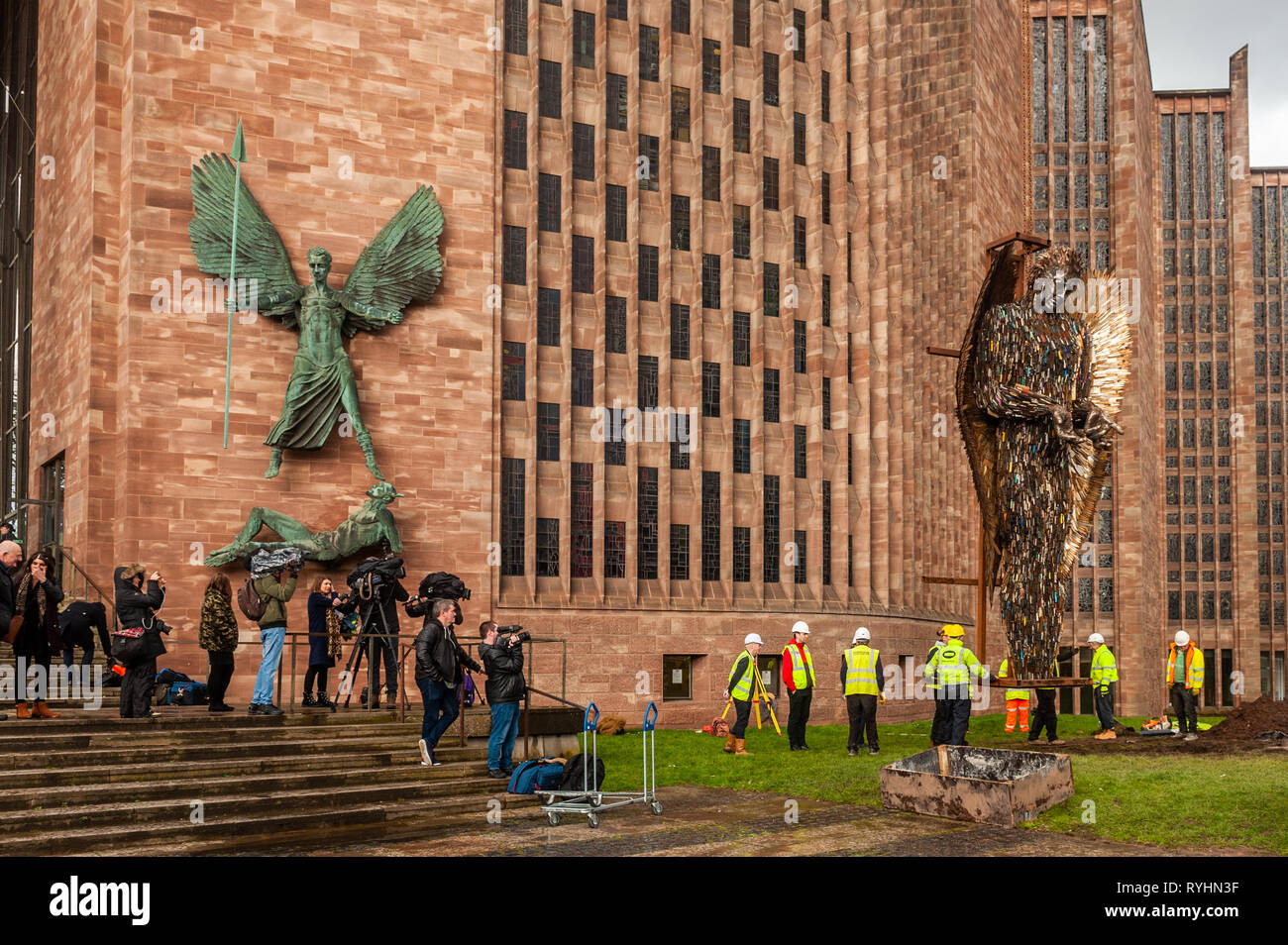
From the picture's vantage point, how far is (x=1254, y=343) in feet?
284

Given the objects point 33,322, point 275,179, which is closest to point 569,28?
point 275,179

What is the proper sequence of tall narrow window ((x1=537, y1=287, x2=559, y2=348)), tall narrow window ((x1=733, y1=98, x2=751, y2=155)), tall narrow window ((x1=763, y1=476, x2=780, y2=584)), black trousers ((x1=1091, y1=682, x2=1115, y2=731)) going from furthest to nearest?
1. tall narrow window ((x1=733, y1=98, x2=751, y2=155))
2. tall narrow window ((x1=763, y1=476, x2=780, y2=584))
3. tall narrow window ((x1=537, y1=287, x2=559, y2=348))
4. black trousers ((x1=1091, y1=682, x2=1115, y2=731))

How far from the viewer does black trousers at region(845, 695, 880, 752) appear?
17984mm

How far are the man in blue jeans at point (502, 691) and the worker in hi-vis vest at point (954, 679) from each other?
20.8 ft

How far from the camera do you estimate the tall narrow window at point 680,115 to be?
30188 mm

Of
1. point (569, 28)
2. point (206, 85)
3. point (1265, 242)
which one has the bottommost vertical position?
point (206, 85)

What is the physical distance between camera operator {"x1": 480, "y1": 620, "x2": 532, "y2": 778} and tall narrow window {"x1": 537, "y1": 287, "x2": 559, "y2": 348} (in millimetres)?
14421

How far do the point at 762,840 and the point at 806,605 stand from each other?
19.7 meters

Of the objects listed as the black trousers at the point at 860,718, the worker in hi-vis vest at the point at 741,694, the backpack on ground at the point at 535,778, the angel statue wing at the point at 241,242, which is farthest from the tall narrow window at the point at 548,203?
the backpack on ground at the point at 535,778

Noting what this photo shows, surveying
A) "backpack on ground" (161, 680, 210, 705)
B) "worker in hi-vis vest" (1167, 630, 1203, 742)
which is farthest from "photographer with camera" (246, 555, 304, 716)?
"worker in hi-vis vest" (1167, 630, 1203, 742)

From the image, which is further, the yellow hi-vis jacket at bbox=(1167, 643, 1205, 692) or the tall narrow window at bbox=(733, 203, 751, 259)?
the tall narrow window at bbox=(733, 203, 751, 259)

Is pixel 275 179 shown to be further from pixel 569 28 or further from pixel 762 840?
pixel 762 840

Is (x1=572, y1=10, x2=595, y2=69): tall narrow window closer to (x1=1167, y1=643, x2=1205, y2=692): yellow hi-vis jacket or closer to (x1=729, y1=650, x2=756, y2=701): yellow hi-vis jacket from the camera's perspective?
(x1=729, y1=650, x2=756, y2=701): yellow hi-vis jacket

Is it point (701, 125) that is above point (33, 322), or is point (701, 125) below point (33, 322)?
above
